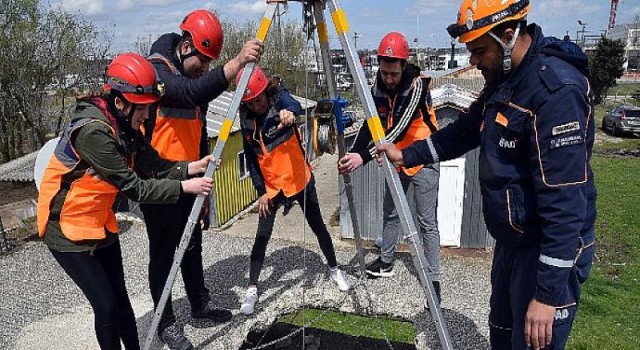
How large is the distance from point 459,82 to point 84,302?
82.1ft

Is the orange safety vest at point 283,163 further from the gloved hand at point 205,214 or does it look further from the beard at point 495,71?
the beard at point 495,71

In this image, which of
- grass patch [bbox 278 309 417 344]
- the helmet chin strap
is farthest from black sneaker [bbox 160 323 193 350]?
the helmet chin strap

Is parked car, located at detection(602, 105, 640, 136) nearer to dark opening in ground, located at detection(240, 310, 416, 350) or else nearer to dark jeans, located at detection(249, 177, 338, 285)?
dark opening in ground, located at detection(240, 310, 416, 350)

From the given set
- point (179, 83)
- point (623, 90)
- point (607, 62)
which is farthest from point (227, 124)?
point (623, 90)

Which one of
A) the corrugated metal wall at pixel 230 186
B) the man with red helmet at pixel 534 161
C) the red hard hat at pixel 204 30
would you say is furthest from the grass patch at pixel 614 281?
the corrugated metal wall at pixel 230 186

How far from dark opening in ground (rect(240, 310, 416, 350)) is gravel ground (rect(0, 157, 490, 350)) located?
4.7 inches

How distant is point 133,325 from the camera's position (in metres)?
3.85

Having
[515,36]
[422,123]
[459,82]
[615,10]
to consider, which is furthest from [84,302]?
[615,10]

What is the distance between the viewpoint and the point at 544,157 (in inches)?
91.2

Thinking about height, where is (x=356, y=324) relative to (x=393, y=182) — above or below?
below

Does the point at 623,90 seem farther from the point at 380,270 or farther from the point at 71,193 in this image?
the point at 71,193

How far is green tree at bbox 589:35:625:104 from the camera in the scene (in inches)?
1448

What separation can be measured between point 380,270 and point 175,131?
3.33 metres

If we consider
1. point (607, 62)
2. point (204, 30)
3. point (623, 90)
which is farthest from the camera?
point (623, 90)
